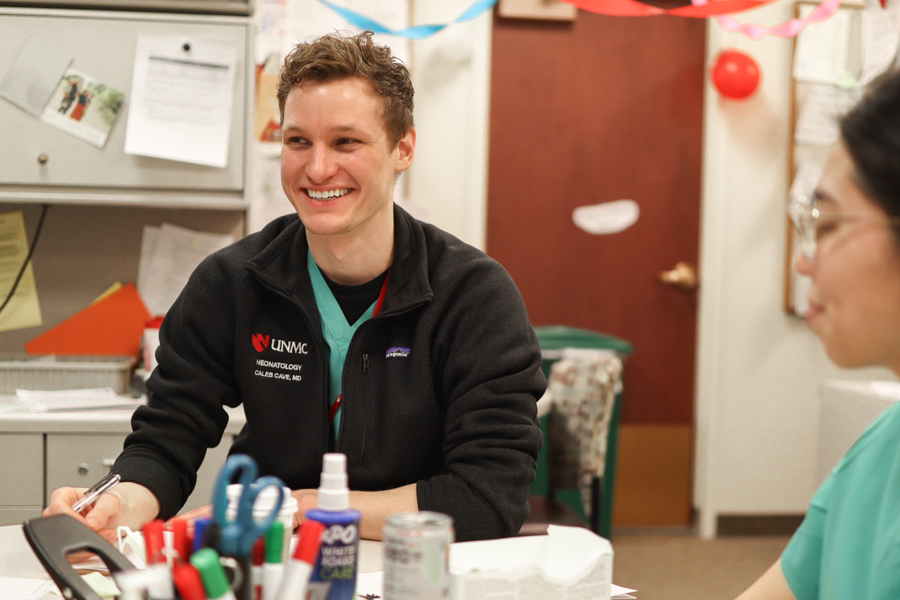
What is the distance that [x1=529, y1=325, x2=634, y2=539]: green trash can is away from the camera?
9.14ft

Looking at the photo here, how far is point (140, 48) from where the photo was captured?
2062mm

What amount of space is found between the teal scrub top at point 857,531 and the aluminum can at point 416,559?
18.2 inches

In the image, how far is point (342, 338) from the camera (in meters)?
1.34

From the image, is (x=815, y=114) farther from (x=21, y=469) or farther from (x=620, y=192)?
(x=21, y=469)

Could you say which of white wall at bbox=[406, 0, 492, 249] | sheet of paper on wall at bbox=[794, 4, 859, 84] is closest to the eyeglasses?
white wall at bbox=[406, 0, 492, 249]

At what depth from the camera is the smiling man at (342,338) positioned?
1300 millimetres

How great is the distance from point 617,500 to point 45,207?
240cm

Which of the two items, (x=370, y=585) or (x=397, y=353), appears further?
(x=397, y=353)

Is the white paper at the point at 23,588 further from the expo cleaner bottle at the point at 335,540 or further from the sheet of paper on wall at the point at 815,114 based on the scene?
the sheet of paper on wall at the point at 815,114

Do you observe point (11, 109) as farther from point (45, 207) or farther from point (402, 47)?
point (402, 47)

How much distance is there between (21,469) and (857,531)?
1809 mm

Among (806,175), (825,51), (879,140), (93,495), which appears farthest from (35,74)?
(825,51)

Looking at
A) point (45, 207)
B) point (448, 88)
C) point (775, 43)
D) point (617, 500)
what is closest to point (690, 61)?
point (775, 43)

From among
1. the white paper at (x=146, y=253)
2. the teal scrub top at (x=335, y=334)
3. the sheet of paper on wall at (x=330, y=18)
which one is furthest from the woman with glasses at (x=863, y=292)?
the sheet of paper on wall at (x=330, y=18)
